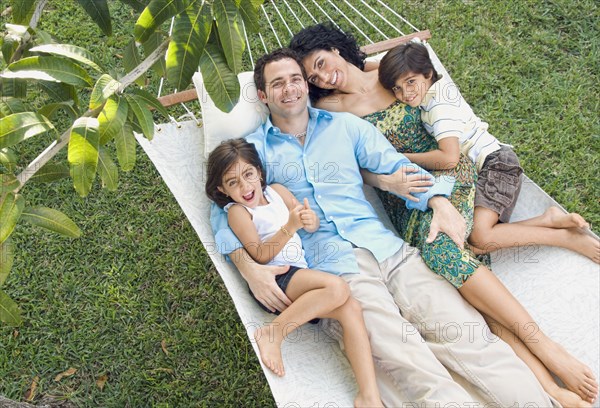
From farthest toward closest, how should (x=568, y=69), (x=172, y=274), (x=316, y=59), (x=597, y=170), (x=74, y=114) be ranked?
(x=568, y=69) → (x=597, y=170) → (x=172, y=274) → (x=316, y=59) → (x=74, y=114)

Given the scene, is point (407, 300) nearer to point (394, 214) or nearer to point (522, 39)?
point (394, 214)

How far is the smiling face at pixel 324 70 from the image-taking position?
8.05ft

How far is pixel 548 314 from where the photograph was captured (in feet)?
7.08

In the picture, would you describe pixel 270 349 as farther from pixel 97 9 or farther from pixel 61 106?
pixel 97 9

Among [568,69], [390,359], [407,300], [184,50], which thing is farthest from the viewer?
[568,69]

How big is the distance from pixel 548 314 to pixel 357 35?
205 cm

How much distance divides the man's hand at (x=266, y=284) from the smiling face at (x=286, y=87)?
0.60 m

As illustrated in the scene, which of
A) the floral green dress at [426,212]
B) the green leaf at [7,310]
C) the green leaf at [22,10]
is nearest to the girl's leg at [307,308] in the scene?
the floral green dress at [426,212]

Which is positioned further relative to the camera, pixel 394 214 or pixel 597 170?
pixel 597 170

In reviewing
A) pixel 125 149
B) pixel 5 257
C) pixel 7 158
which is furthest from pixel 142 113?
pixel 5 257

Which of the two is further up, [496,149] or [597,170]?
[496,149]

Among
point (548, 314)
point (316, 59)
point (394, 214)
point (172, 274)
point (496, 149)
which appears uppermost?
point (316, 59)

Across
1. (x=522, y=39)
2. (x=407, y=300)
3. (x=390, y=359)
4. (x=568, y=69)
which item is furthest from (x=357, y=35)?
(x=390, y=359)

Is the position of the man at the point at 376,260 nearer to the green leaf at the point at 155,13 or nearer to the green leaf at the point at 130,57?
the green leaf at the point at 130,57
